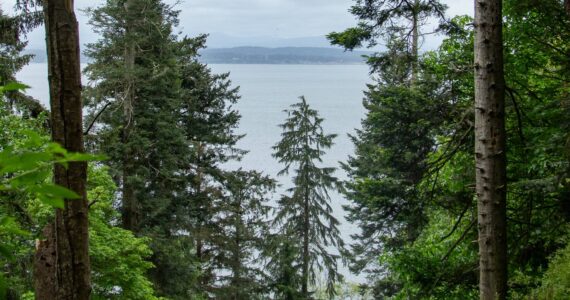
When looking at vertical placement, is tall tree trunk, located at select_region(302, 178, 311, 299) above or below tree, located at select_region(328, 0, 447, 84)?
below

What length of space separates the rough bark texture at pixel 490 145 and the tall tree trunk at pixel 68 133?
3628mm

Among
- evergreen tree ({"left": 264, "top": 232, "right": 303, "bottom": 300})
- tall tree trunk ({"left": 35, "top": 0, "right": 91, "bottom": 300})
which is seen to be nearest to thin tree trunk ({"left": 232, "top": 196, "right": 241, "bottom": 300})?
evergreen tree ({"left": 264, "top": 232, "right": 303, "bottom": 300})

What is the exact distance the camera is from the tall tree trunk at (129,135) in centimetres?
1819

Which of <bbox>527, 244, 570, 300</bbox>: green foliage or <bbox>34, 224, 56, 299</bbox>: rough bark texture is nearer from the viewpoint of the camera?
<bbox>34, 224, 56, 299</bbox>: rough bark texture

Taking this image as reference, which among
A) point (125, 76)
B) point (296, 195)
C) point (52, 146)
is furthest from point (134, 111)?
point (52, 146)

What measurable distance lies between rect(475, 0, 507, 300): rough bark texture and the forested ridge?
14 mm

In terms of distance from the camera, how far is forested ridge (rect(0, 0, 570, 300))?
3816 millimetres

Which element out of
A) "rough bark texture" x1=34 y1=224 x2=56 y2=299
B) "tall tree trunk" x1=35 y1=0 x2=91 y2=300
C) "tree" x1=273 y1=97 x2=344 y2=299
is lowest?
"tree" x1=273 y1=97 x2=344 y2=299

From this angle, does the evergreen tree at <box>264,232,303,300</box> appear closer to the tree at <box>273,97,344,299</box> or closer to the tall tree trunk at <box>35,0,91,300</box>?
the tree at <box>273,97,344,299</box>

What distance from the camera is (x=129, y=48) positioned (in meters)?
18.9

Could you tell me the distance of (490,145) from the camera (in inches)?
211

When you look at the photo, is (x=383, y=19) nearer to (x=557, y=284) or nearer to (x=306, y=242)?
(x=557, y=284)

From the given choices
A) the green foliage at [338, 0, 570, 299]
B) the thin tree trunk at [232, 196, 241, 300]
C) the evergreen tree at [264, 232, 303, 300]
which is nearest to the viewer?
the green foliage at [338, 0, 570, 299]

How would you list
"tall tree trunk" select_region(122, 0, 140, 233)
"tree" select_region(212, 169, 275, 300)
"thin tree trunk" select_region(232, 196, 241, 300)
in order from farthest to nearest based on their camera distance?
"thin tree trunk" select_region(232, 196, 241, 300)
"tree" select_region(212, 169, 275, 300)
"tall tree trunk" select_region(122, 0, 140, 233)
